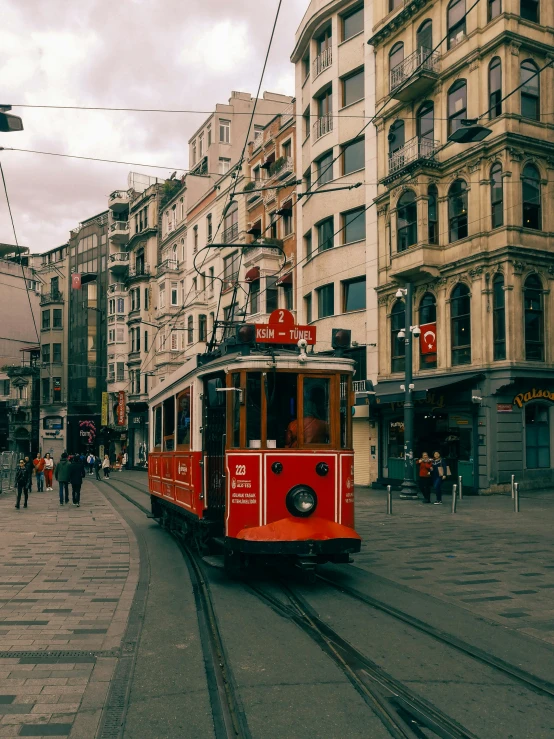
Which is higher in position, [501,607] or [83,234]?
[83,234]

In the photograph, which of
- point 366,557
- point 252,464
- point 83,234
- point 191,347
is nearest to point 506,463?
point 366,557

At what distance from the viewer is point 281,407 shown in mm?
9609

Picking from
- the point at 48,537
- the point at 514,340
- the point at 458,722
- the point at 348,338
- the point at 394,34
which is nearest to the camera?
the point at 458,722

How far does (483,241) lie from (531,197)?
2.11 meters

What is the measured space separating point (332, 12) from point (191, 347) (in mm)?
21609

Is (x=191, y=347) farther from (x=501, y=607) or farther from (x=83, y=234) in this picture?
(x=501, y=607)

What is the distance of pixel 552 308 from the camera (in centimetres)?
2439

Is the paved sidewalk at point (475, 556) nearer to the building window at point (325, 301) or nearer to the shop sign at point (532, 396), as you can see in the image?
the shop sign at point (532, 396)


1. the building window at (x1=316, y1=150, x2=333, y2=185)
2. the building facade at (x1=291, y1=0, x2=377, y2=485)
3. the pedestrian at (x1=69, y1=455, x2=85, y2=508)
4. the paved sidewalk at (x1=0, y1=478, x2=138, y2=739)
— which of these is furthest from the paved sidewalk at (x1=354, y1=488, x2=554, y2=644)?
the building window at (x1=316, y1=150, x2=333, y2=185)

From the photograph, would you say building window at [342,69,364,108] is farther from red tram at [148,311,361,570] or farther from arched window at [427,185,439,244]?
red tram at [148,311,361,570]

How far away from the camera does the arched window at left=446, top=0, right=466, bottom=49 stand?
2550cm

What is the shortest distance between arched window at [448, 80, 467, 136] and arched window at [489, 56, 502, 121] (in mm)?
1219

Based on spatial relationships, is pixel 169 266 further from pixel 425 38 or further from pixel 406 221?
pixel 425 38

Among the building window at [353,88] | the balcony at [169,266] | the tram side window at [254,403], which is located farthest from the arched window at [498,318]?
the balcony at [169,266]
